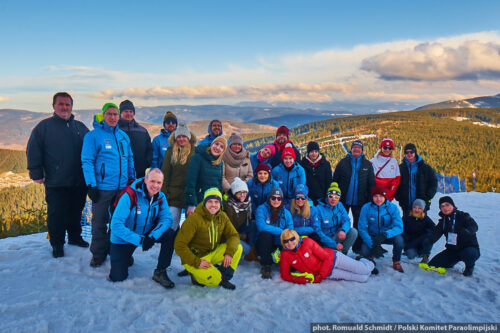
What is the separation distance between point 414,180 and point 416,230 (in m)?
1.15

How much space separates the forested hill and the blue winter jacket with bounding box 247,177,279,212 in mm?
49330

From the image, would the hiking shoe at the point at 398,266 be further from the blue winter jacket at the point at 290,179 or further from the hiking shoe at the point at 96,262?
the hiking shoe at the point at 96,262

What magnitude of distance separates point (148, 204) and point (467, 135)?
131 m

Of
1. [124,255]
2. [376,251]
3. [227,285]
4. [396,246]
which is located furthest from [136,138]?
[396,246]

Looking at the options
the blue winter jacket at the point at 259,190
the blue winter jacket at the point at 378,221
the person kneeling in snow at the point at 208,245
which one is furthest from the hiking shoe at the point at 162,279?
the blue winter jacket at the point at 378,221

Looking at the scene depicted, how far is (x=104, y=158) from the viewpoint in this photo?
15.1 ft

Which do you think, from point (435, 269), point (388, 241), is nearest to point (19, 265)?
point (388, 241)

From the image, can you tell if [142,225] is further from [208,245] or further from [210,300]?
[210,300]

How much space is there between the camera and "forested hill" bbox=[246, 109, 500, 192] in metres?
73.1

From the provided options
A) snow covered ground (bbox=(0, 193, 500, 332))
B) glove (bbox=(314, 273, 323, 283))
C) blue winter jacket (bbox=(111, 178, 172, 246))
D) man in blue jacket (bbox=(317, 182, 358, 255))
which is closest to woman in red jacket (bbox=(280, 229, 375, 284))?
Result: glove (bbox=(314, 273, 323, 283))

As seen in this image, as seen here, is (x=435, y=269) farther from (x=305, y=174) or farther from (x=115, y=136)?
(x=115, y=136)

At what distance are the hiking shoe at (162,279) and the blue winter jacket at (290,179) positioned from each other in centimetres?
258

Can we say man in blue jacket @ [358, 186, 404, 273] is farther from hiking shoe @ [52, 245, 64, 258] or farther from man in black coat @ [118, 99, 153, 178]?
hiking shoe @ [52, 245, 64, 258]

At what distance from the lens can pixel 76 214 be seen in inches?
207
